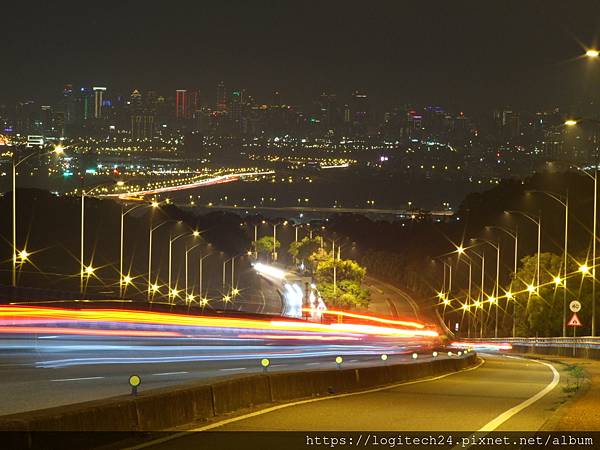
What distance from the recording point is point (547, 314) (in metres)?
83.0

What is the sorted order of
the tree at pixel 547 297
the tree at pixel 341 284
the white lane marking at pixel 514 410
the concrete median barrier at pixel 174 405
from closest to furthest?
the concrete median barrier at pixel 174 405, the white lane marking at pixel 514 410, the tree at pixel 547 297, the tree at pixel 341 284

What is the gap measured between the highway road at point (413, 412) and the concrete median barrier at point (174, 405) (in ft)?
1.27

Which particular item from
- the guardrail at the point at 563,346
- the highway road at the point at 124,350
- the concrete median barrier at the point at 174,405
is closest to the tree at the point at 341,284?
the guardrail at the point at 563,346

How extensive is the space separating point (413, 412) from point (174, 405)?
3833 millimetres

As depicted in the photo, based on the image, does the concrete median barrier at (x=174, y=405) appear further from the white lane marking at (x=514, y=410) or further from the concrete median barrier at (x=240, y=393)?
the white lane marking at (x=514, y=410)

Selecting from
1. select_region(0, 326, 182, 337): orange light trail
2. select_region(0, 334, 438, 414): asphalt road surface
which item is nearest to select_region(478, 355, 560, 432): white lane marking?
select_region(0, 334, 438, 414): asphalt road surface

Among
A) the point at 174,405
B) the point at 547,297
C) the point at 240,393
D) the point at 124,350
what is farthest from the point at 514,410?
the point at 547,297

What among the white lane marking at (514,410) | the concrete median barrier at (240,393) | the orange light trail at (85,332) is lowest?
the white lane marking at (514,410)

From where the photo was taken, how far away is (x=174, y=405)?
1561 centimetres

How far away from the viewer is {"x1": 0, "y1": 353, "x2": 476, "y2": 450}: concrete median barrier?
40.7 feet

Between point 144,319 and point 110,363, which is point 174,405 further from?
point 144,319

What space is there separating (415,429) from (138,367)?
15494 mm

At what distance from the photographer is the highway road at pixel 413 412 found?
15.6m

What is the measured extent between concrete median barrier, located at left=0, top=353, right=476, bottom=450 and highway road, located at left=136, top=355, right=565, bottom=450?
0.39 m
